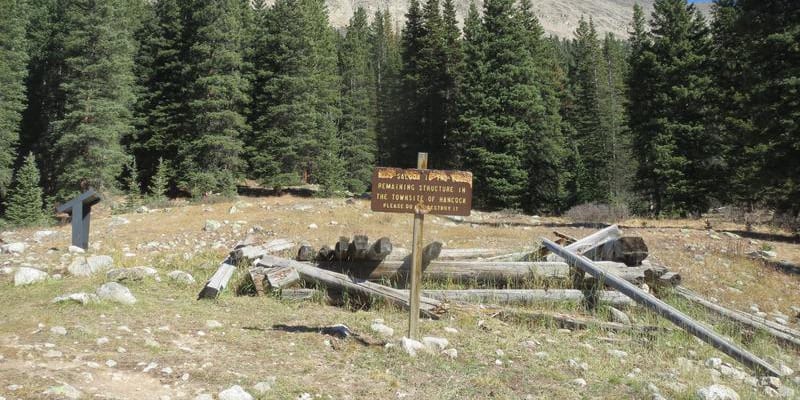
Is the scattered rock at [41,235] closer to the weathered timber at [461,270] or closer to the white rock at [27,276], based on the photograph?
the white rock at [27,276]

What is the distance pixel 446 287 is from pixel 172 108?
97.3 ft

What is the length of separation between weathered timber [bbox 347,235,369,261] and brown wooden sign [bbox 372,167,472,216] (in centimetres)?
189

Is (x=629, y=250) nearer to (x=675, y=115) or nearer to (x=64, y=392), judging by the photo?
(x=64, y=392)

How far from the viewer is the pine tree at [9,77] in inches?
1044

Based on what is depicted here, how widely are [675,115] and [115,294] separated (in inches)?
1044

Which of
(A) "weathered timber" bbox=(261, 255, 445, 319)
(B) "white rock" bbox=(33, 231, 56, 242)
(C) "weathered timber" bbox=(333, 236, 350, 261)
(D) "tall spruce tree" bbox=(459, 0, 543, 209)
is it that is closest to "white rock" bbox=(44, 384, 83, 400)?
(A) "weathered timber" bbox=(261, 255, 445, 319)

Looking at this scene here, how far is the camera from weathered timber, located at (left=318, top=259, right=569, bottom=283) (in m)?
8.02

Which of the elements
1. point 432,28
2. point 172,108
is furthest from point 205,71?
point 432,28

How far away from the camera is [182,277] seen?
27.8 ft

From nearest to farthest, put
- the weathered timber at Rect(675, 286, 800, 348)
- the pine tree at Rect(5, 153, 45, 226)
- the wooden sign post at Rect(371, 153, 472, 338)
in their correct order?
the wooden sign post at Rect(371, 153, 472, 338)
the weathered timber at Rect(675, 286, 800, 348)
the pine tree at Rect(5, 153, 45, 226)

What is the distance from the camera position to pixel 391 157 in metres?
43.1

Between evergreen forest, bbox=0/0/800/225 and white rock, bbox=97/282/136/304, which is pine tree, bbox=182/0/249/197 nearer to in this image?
evergreen forest, bbox=0/0/800/225

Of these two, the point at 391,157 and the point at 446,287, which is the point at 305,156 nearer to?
the point at 391,157

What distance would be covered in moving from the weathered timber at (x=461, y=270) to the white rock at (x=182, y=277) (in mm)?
2329
